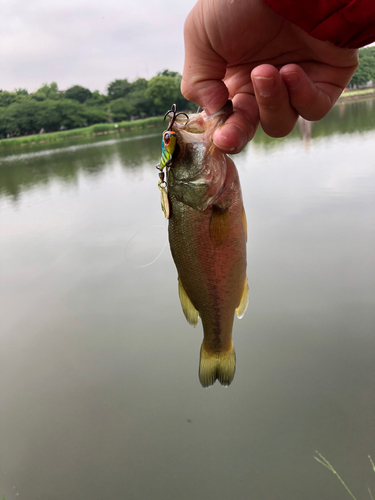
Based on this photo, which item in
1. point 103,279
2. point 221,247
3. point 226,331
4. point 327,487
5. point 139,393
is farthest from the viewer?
point 103,279

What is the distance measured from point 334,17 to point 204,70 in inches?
21.9

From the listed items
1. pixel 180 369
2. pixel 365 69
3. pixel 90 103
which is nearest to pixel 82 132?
pixel 90 103

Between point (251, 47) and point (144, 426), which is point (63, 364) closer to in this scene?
point (144, 426)

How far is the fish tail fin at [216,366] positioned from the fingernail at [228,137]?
111 centimetres

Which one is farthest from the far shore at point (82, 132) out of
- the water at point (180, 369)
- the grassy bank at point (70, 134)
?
the water at point (180, 369)

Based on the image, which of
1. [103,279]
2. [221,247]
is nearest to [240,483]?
[221,247]

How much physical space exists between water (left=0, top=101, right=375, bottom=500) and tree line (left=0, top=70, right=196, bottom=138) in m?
17.9

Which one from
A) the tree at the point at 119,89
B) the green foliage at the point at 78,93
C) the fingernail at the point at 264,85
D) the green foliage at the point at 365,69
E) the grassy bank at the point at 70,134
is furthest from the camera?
the tree at the point at 119,89

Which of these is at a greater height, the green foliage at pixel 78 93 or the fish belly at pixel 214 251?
the green foliage at pixel 78 93

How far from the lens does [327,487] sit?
109 inches

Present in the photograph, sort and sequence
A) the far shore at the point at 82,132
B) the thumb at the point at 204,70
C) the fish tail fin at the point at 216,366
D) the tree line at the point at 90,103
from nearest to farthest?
the thumb at the point at 204,70, the fish tail fin at the point at 216,366, the tree line at the point at 90,103, the far shore at the point at 82,132

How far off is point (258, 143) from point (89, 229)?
11.1m

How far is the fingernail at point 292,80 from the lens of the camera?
4.36 ft

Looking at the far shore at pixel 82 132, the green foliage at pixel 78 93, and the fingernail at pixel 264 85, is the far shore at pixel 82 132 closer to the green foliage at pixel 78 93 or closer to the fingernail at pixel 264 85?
the green foliage at pixel 78 93
